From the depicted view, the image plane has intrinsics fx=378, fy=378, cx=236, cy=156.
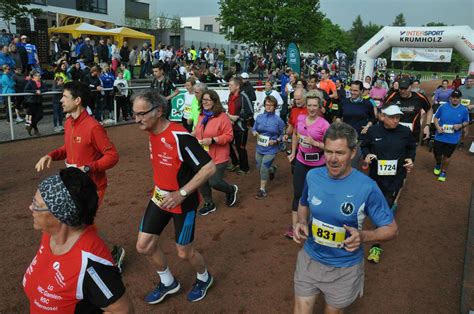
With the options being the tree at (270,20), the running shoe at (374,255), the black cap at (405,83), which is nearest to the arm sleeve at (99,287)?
the running shoe at (374,255)

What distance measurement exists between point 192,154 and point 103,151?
1067mm

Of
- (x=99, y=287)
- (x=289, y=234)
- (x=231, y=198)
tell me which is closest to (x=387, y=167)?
(x=289, y=234)

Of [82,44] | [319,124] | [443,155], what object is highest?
[82,44]

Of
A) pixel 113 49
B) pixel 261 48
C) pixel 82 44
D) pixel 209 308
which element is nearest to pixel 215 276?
pixel 209 308

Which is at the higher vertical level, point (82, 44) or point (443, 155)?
point (82, 44)

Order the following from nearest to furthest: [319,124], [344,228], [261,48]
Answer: [344,228] < [319,124] < [261,48]

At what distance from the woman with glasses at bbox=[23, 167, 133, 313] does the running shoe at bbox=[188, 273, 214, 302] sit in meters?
1.98

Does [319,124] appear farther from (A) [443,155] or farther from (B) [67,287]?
(A) [443,155]

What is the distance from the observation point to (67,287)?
186cm

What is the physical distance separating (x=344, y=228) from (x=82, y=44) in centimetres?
1709

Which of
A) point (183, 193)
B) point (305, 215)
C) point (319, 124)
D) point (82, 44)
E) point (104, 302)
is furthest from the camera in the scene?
point (82, 44)

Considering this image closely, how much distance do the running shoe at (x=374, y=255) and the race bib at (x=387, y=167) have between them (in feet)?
3.18

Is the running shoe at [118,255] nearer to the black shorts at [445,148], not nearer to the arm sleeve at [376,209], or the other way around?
the arm sleeve at [376,209]

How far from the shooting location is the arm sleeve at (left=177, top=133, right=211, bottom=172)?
10.7 feet
